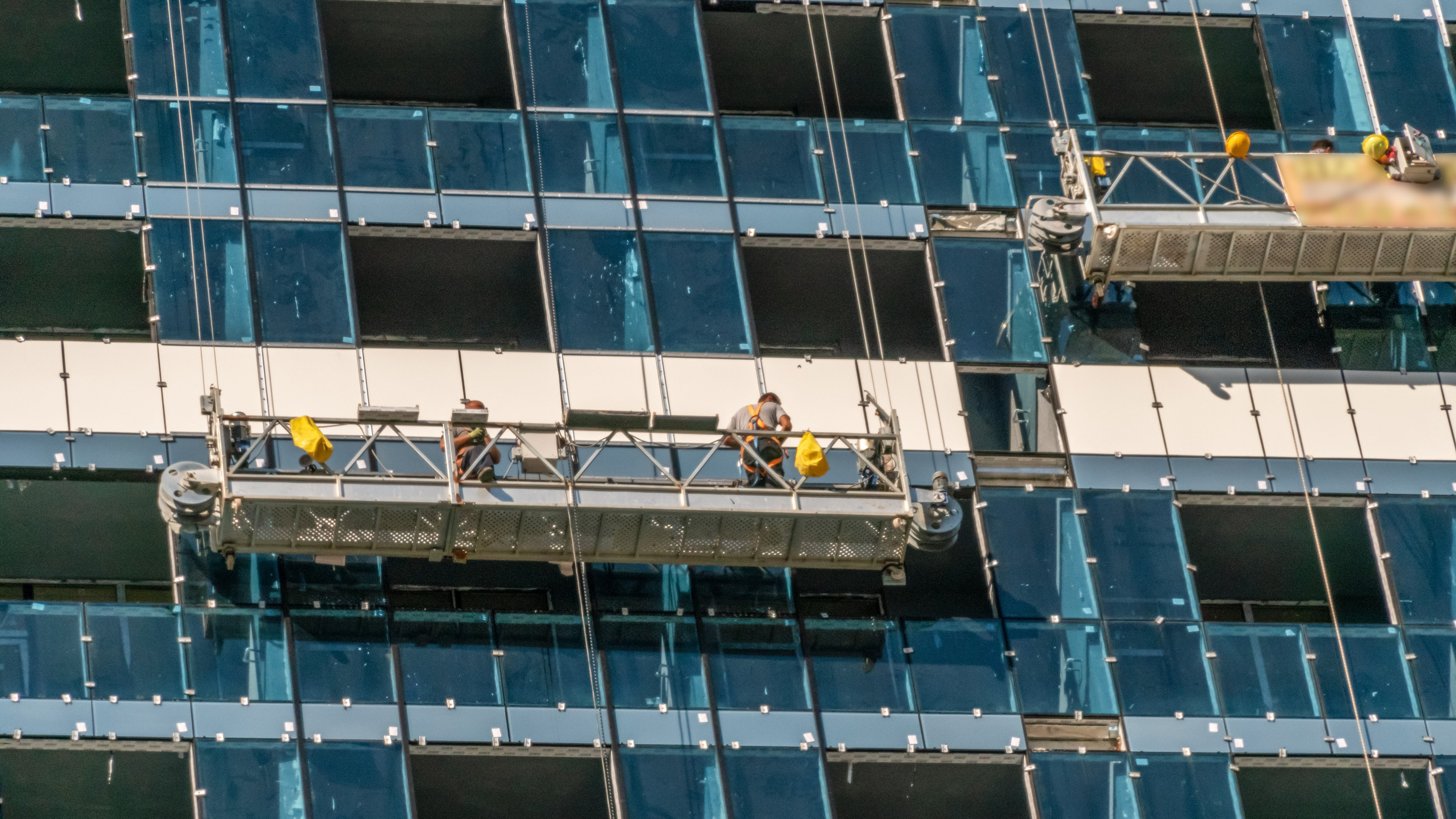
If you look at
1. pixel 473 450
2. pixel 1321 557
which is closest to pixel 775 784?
pixel 473 450

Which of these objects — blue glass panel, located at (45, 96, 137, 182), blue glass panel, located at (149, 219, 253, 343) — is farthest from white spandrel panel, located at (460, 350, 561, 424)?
blue glass panel, located at (45, 96, 137, 182)

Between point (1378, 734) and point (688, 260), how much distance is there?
11.4 m

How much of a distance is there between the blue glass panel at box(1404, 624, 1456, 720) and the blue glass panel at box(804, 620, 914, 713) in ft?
22.6

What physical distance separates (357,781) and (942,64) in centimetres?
1461

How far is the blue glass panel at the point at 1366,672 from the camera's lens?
137ft

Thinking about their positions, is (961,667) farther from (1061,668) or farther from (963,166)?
(963,166)

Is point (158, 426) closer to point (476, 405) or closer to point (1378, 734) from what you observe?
point (476, 405)

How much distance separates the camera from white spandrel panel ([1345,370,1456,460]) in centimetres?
4425

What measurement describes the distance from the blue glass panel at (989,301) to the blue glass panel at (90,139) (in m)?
11.5

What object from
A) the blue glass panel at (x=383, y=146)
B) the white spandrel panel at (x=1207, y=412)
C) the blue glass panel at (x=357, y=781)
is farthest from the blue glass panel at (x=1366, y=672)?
the blue glass panel at (x=383, y=146)

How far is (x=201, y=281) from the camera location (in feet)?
140

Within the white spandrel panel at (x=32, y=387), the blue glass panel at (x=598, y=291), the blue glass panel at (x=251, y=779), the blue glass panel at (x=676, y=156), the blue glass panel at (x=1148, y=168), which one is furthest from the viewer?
the blue glass panel at (x=1148, y=168)

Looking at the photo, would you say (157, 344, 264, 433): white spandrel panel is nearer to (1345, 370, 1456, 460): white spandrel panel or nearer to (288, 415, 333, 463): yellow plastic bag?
(288, 415, 333, 463): yellow plastic bag

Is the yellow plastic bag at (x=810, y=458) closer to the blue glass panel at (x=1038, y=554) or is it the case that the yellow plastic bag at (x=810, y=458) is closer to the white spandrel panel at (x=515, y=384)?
the blue glass panel at (x=1038, y=554)
